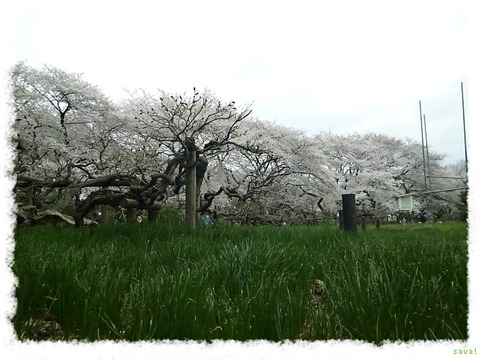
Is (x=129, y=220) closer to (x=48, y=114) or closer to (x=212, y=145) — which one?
(x=212, y=145)

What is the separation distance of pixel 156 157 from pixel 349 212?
434 centimetres

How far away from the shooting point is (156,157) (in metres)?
8.07

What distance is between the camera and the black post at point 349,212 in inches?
224

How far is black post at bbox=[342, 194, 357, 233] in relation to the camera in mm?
5684

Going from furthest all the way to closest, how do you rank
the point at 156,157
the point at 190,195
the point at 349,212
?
1. the point at 156,157
2. the point at 190,195
3. the point at 349,212

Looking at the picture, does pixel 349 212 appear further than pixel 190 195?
No

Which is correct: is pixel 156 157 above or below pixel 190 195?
above

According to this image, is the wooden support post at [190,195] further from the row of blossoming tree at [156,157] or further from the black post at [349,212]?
the black post at [349,212]

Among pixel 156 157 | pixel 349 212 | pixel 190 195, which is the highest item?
pixel 156 157

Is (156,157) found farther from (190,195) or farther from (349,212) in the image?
(349,212)

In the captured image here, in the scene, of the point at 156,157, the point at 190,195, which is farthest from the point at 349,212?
the point at 156,157

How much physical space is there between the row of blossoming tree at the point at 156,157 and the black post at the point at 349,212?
1.89 metres

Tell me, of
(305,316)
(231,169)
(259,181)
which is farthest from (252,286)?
(231,169)

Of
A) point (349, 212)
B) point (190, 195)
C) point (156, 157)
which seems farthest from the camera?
point (156, 157)
